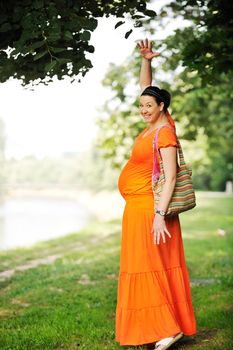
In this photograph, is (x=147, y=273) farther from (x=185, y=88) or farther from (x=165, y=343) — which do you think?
(x=185, y=88)

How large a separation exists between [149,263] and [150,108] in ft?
4.33

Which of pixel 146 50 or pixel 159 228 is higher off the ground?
pixel 146 50

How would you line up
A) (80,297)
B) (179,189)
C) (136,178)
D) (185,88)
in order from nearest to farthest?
(179,189)
(136,178)
(80,297)
(185,88)

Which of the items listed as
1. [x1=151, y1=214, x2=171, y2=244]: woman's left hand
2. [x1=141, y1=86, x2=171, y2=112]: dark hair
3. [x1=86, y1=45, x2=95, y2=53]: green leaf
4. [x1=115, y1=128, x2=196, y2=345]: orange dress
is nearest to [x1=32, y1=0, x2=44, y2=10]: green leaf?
[x1=86, y1=45, x2=95, y2=53]: green leaf

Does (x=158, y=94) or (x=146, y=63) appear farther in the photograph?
(x=146, y=63)

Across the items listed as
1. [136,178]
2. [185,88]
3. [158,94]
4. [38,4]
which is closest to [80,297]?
[136,178]

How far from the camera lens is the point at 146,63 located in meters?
4.94

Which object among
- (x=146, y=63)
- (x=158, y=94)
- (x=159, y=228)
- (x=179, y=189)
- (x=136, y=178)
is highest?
(x=146, y=63)

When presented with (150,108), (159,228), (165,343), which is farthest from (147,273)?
(150,108)

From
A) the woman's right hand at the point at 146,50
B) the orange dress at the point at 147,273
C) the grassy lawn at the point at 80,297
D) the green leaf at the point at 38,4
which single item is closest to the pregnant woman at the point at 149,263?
the orange dress at the point at 147,273

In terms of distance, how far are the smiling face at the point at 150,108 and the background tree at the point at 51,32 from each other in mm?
671

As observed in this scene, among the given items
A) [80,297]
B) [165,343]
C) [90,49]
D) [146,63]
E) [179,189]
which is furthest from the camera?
[80,297]

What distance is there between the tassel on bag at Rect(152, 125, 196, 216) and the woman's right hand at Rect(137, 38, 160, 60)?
0.96 meters

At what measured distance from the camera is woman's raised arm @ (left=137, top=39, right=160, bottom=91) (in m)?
4.87
